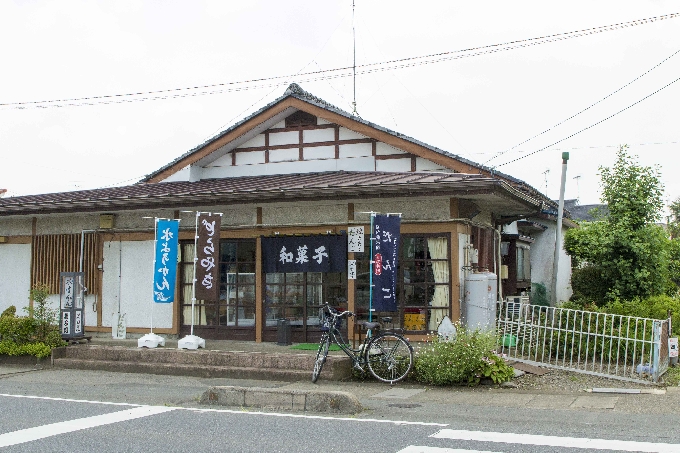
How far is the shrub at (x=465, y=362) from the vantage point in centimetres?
1085

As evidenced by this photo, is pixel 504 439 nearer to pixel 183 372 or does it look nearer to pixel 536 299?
pixel 183 372

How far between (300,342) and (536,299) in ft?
33.1

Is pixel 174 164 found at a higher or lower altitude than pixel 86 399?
higher

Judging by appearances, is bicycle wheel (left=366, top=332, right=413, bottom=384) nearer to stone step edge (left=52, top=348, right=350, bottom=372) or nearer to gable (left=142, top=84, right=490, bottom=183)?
stone step edge (left=52, top=348, right=350, bottom=372)

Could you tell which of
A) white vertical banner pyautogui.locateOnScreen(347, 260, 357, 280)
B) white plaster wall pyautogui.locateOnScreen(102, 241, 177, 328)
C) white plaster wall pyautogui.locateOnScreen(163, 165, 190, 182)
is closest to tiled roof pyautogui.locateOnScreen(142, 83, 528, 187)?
white plaster wall pyautogui.locateOnScreen(163, 165, 190, 182)

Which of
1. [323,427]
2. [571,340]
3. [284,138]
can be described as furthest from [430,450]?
[284,138]

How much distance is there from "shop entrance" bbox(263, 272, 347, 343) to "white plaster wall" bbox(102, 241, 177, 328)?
2460 mm

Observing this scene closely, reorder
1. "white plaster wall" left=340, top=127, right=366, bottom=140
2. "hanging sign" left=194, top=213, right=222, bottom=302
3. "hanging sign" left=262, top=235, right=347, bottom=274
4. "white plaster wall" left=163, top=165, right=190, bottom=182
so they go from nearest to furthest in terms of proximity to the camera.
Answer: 1. "hanging sign" left=194, top=213, right=222, bottom=302
2. "hanging sign" left=262, top=235, right=347, bottom=274
3. "white plaster wall" left=340, top=127, right=366, bottom=140
4. "white plaster wall" left=163, top=165, right=190, bottom=182

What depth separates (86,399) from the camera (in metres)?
10.2

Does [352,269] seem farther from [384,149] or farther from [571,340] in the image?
[571,340]

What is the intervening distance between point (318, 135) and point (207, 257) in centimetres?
449

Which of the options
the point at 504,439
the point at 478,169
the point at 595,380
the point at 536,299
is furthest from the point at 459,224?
the point at 536,299

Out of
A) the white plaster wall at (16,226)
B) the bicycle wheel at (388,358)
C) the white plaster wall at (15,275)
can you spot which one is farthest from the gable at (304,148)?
the bicycle wheel at (388,358)

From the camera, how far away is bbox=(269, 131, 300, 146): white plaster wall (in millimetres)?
16578
